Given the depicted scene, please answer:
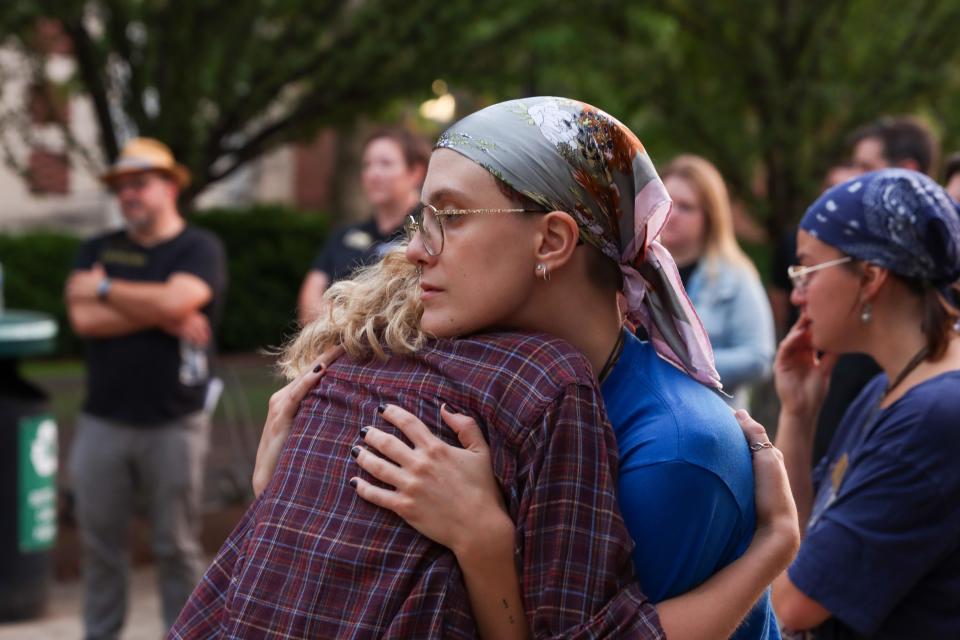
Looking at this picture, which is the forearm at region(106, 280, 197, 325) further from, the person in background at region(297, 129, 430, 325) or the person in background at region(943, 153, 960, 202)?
the person in background at region(943, 153, 960, 202)

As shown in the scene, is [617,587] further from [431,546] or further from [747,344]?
[747,344]

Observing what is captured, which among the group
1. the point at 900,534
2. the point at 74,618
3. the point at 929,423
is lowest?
the point at 74,618

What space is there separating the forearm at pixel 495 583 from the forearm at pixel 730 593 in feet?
0.65

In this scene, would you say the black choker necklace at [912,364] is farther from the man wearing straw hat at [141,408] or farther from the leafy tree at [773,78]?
the leafy tree at [773,78]

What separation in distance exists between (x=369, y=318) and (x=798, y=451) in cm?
144

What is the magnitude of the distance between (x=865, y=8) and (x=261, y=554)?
1230 cm

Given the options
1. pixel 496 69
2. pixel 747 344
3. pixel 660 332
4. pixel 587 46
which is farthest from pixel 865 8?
pixel 660 332

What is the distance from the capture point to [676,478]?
1707 millimetres

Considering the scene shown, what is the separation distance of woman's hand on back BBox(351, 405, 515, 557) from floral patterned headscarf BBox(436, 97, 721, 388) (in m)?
0.35

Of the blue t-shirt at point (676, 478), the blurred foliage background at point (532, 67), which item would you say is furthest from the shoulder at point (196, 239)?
the blue t-shirt at point (676, 478)

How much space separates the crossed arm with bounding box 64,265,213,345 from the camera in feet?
20.0

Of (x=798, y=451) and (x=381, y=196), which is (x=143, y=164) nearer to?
(x=381, y=196)

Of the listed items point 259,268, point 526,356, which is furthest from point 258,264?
point 526,356

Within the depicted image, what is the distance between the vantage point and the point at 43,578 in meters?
6.96
